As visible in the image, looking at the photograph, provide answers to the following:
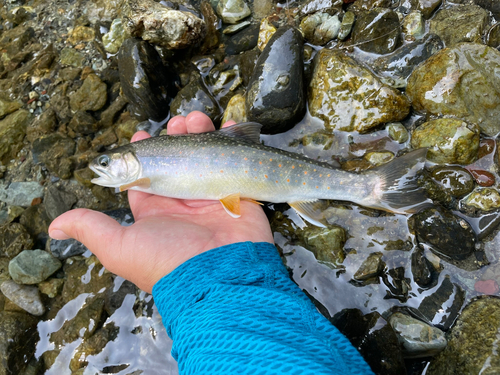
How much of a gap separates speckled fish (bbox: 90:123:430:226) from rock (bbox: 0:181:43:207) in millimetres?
2134

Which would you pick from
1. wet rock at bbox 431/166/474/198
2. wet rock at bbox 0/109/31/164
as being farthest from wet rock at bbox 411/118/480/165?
wet rock at bbox 0/109/31/164

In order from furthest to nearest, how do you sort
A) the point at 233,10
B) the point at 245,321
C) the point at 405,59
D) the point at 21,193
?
the point at 21,193
the point at 233,10
the point at 405,59
the point at 245,321

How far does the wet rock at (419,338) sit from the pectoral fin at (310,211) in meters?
1.29

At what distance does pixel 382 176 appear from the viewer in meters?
3.30

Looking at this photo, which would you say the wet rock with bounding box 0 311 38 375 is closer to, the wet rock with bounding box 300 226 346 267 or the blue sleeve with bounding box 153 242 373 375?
the blue sleeve with bounding box 153 242 373 375

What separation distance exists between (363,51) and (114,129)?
12.6ft

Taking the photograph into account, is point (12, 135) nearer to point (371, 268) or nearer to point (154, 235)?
point (154, 235)

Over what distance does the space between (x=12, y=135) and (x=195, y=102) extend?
3.50 meters

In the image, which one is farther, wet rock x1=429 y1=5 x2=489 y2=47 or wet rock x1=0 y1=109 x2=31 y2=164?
wet rock x1=0 y1=109 x2=31 y2=164

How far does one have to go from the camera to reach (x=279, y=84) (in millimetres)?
3619

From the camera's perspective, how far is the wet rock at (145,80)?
4.23 m

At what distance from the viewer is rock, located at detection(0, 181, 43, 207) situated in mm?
4859

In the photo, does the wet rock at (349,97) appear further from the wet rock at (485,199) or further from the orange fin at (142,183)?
the orange fin at (142,183)

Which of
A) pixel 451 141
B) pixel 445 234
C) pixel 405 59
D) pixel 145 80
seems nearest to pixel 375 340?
pixel 445 234
